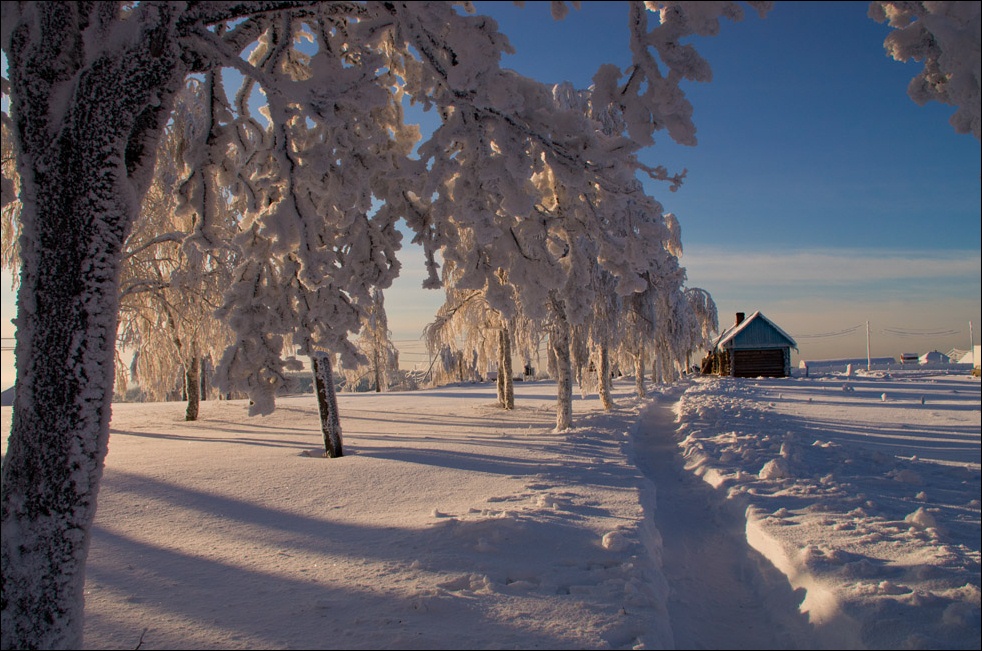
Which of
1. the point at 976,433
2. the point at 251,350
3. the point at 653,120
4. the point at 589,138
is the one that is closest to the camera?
the point at 653,120

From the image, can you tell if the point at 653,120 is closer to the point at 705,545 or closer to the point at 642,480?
the point at 705,545

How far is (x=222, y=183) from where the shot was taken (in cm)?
461

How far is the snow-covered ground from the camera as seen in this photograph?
9.16 ft

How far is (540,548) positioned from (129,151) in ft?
12.4

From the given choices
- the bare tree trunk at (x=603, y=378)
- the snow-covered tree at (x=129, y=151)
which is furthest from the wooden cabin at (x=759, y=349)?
the snow-covered tree at (x=129, y=151)

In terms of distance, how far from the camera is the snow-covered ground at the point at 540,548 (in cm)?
279

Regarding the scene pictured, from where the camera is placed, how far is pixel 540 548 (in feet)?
13.1

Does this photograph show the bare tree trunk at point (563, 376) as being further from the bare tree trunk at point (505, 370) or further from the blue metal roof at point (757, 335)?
the blue metal roof at point (757, 335)

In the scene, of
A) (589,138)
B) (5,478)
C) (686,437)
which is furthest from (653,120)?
(686,437)

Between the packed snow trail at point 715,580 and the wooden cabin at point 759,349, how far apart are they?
33721mm

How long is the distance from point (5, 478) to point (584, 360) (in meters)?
12.8

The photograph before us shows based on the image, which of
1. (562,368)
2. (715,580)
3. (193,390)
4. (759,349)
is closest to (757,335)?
(759,349)

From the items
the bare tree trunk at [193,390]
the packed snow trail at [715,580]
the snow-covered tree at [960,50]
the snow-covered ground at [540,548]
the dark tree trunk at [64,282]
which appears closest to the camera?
the snow-covered tree at [960,50]

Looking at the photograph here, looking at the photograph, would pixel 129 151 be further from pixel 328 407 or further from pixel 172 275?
pixel 172 275
